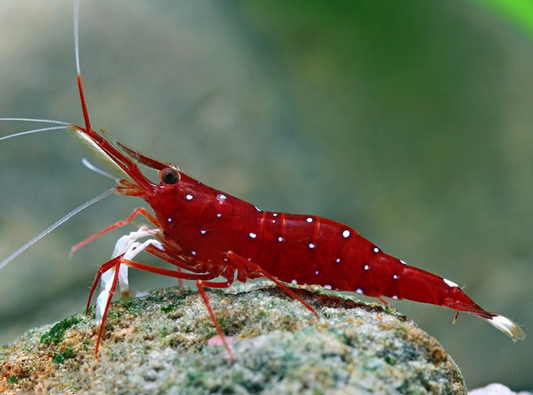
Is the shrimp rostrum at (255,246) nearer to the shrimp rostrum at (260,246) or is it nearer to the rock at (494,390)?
the shrimp rostrum at (260,246)

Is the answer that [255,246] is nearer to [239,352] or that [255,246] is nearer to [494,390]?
[239,352]

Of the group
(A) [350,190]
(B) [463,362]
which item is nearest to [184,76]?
(A) [350,190]

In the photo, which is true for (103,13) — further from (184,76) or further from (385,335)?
(385,335)

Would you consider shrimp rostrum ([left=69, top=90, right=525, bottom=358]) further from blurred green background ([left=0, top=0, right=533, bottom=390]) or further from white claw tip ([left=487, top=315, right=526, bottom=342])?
blurred green background ([left=0, top=0, right=533, bottom=390])

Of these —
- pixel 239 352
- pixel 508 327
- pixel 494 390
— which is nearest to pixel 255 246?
pixel 239 352

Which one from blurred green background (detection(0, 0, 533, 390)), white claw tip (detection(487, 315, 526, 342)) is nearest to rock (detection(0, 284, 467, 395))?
white claw tip (detection(487, 315, 526, 342))

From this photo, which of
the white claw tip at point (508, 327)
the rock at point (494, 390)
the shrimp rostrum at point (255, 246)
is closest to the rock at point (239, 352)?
the shrimp rostrum at point (255, 246)

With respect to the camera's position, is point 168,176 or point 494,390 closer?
point 168,176
